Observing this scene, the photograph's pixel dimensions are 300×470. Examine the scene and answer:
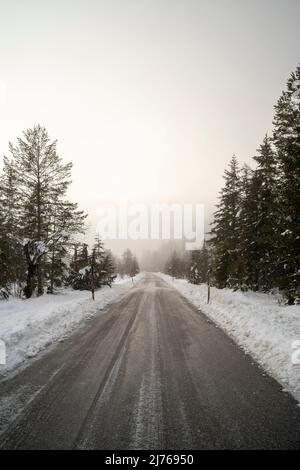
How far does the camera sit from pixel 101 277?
32625 millimetres

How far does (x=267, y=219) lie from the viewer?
22.1 m

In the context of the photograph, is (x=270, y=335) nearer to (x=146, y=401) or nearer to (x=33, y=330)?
(x=146, y=401)

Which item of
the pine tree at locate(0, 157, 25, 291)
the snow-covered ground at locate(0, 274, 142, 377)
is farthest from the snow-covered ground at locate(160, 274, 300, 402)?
the pine tree at locate(0, 157, 25, 291)

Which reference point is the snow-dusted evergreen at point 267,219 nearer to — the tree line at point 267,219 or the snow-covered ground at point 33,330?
the tree line at point 267,219

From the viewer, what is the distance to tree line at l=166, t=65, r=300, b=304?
1396cm

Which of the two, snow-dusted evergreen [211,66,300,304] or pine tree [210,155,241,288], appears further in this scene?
pine tree [210,155,241,288]

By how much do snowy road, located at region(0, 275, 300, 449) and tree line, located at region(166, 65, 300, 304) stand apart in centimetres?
791

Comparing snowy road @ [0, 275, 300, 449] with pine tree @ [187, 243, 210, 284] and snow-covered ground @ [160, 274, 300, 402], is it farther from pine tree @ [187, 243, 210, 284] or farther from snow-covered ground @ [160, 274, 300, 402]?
pine tree @ [187, 243, 210, 284]

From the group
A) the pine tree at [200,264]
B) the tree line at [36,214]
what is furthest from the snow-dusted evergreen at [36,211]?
the pine tree at [200,264]

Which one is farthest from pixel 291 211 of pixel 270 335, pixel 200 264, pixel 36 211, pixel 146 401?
pixel 200 264

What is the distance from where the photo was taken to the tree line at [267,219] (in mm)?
13961
